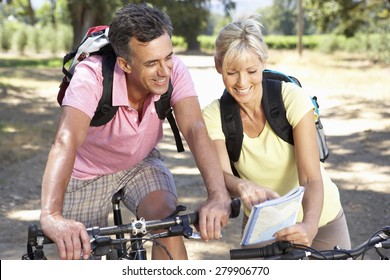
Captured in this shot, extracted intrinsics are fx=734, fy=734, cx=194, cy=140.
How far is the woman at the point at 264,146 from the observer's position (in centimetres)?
318

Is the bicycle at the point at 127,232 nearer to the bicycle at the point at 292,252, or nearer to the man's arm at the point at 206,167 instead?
the man's arm at the point at 206,167

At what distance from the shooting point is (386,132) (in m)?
13.1

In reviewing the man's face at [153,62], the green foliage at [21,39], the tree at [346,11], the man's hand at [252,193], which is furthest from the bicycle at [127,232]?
the green foliage at [21,39]

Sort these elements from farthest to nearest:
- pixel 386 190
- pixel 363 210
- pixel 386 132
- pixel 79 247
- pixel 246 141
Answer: pixel 386 132, pixel 386 190, pixel 363 210, pixel 246 141, pixel 79 247

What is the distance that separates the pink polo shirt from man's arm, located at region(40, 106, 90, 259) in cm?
8

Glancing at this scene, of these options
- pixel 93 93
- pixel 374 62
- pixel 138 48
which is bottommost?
pixel 374 62

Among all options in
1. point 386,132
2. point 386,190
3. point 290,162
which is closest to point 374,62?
point 386,132

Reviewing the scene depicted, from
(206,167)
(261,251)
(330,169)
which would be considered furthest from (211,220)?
(330,169)

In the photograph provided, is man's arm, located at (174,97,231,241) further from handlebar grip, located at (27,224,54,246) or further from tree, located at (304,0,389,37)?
tree, located at (304,0,389,37)

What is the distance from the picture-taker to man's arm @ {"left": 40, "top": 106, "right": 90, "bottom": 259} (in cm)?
260

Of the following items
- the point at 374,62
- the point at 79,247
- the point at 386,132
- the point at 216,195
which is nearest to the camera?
the point at 79,247

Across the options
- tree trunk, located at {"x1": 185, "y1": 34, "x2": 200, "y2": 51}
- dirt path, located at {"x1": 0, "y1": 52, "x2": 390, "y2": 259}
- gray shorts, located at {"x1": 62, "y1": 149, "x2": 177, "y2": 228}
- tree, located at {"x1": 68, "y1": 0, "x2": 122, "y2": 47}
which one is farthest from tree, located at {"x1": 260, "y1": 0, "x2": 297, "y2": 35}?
gray shorts, located at {"x1": 62, "y1": 149, "x2": 177, "y2": 228}
